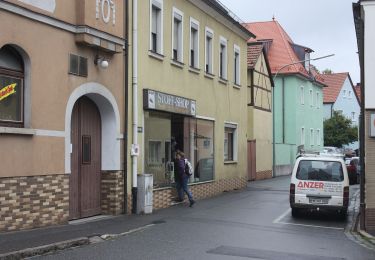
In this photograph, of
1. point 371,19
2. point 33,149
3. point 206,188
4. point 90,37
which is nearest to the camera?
point 33,149

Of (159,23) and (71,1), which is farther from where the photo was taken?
(159,23)

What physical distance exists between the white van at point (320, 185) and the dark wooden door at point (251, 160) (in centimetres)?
1571

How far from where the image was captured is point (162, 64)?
18.5 metres

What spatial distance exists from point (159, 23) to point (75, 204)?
22.6 ft

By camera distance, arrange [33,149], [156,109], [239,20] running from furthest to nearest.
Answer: [239,20] < [156,109] < [33,149]

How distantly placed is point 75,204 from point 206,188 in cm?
875

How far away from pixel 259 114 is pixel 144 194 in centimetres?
2010

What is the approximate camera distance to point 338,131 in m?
61.7

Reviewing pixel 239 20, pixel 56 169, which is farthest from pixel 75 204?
pixel 239 20

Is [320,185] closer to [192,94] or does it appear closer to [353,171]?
[192,94]

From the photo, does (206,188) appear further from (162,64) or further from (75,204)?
(75,204)

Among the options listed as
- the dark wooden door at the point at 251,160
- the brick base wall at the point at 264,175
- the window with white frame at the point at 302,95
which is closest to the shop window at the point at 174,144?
the dark wooden door at the point at 251,160

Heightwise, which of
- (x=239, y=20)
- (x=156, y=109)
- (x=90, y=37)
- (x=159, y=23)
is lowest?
(x=156, y=109)

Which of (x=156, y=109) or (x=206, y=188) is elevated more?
(x=156, y=109)
